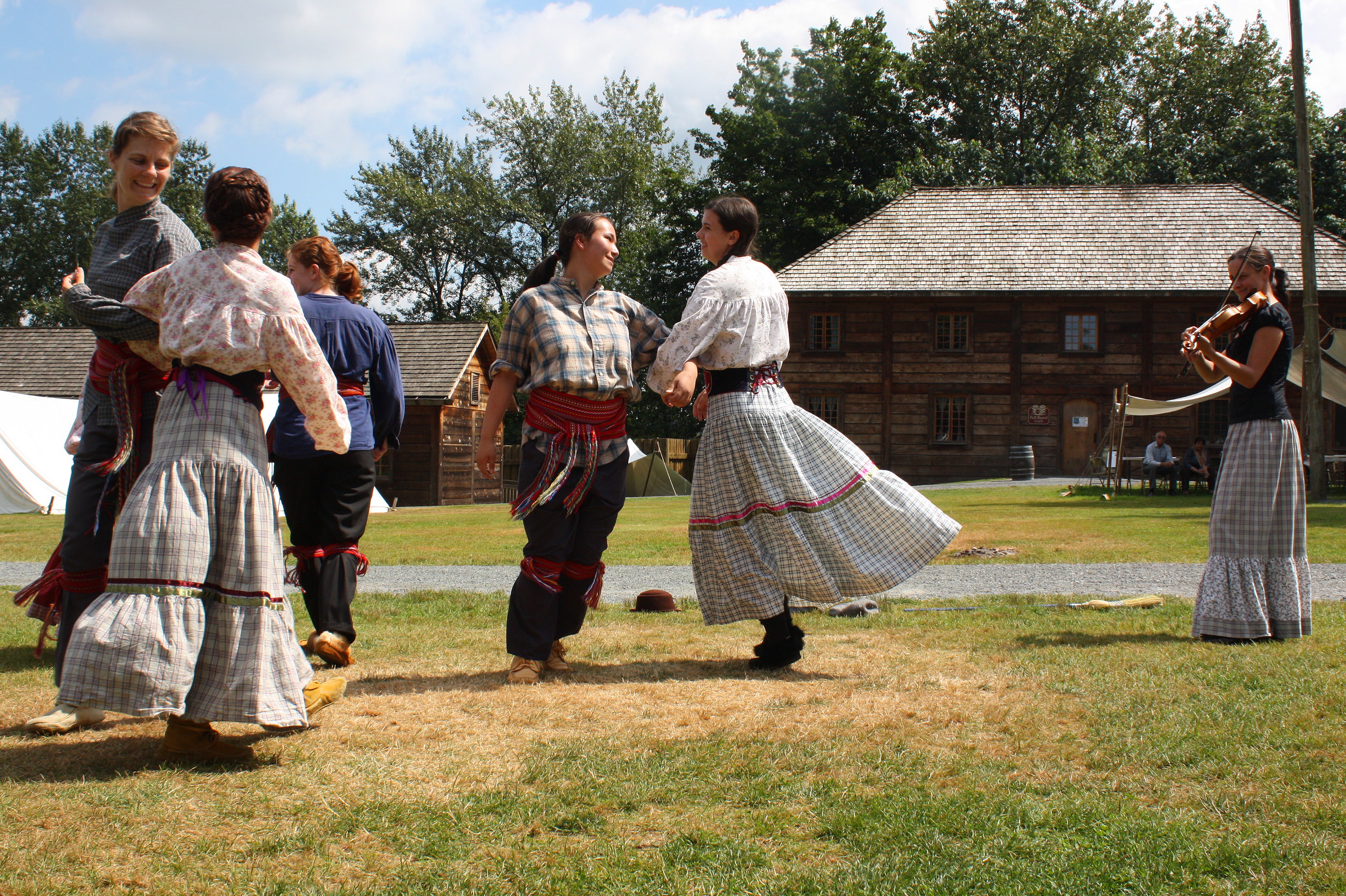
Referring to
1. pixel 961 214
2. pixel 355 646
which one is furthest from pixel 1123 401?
pixel 355 646

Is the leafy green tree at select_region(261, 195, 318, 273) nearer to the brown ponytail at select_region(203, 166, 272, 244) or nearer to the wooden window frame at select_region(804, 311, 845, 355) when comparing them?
the wooden window frame at select_region(804, 311, 845, 355)

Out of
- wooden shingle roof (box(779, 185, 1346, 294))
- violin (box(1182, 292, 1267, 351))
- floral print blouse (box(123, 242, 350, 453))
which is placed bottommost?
floral print blouse (box(123, 242, 350, 453))

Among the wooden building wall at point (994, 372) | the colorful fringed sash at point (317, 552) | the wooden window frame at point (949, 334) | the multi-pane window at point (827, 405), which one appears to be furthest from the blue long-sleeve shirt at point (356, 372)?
the wooden window frame at point (949, 334)

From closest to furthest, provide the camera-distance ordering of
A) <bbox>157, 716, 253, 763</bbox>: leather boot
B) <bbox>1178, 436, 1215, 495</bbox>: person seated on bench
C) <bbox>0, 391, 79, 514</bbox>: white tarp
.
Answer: <bbox>157, 716, 253, 763</bbox>: leather boot, <bbox>1178, 436, 1215, 495</bbox>: person seated on bench, <bbox>0, 391, 79, 514</bbox>: white tarp

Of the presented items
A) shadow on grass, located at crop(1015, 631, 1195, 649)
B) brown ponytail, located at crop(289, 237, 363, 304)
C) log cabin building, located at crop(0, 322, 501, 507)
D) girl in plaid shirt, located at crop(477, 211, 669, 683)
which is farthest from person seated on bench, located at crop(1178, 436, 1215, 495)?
log cabin building, located at crop(0, 322, 501, 507)

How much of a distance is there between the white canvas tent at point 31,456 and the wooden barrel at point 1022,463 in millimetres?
21543

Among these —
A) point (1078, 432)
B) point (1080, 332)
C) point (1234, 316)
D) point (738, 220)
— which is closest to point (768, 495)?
point (738, 220)

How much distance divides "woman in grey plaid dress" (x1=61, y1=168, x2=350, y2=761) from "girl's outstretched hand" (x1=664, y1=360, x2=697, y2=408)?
139cm

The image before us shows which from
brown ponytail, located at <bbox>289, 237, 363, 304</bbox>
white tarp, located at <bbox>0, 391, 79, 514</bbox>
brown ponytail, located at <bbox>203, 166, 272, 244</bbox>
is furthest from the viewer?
white tarp, located at <bbox>0, 391, 79, 514</bbox>

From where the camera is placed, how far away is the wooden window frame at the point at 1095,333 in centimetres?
2878

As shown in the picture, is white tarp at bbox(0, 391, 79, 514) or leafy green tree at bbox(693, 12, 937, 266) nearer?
white tarp at bbox(0, 391, 79, 514)

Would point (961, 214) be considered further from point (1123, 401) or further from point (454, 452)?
point (454, 452)

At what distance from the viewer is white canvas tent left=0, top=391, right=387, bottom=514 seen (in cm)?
2108

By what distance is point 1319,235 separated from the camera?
94.0ft
